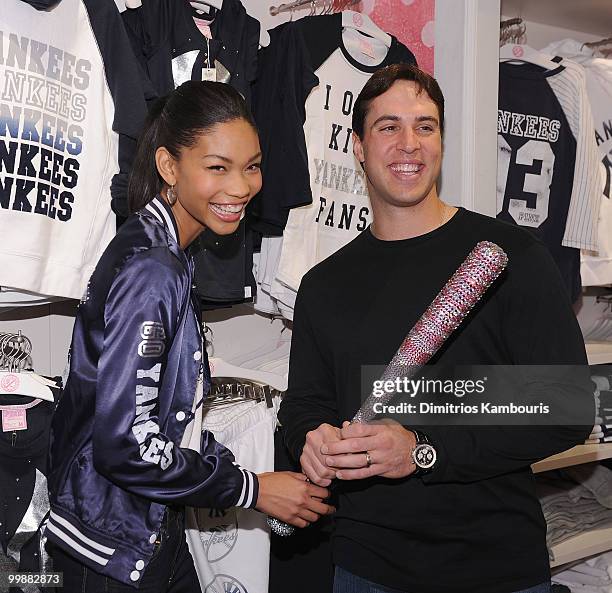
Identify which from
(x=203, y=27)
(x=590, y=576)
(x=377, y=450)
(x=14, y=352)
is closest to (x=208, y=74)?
(x=203, y=27)

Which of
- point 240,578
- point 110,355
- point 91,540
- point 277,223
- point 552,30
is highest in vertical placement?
point 552,30

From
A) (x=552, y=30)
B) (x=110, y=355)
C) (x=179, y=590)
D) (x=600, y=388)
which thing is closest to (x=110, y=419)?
(x=110, y=355)

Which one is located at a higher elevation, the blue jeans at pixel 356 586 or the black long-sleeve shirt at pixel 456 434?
the black long-sleeve shirt at pixel 456 434

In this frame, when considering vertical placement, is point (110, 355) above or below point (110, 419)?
above

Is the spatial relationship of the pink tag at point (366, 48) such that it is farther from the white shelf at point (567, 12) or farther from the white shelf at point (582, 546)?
the white shelf at point (582, 546)

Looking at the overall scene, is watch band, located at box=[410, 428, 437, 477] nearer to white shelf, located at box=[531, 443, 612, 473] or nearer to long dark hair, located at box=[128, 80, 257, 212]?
long dark hair, located at box=[128, 80, 257, 212]

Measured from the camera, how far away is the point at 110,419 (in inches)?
53.6

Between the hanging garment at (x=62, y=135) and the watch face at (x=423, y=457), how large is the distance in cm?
100

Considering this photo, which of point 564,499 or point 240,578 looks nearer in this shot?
point 240,578

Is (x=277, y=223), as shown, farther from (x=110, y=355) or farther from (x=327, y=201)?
(x=110, y=355)

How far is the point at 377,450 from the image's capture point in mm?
1371

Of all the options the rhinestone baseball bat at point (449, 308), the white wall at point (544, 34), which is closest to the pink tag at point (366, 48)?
the white wall at point (544, 34)

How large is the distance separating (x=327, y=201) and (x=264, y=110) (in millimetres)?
325

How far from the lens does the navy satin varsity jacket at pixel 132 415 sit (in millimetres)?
1365
